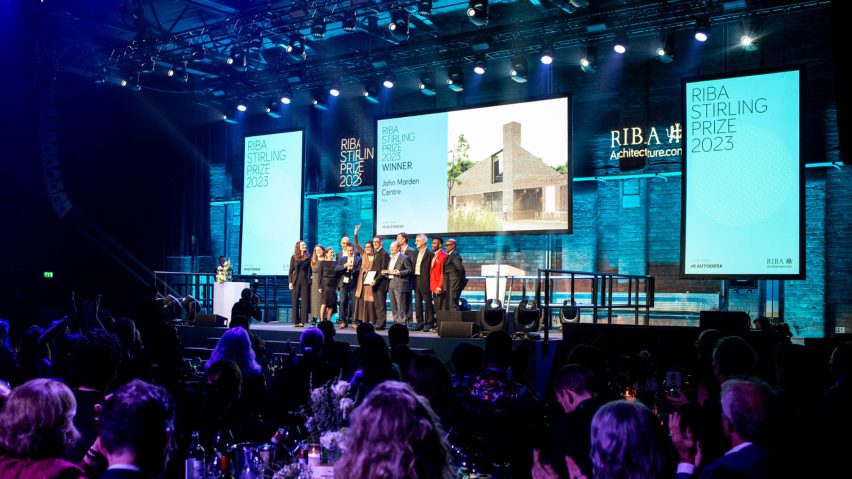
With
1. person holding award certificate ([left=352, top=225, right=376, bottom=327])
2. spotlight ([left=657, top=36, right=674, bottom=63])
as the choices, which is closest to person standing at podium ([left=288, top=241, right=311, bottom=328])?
person holding award certificate ([left=352, top=225, right=376, bottom=327])

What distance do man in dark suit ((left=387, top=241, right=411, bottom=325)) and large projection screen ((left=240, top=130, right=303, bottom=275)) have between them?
A: 3.70 metres

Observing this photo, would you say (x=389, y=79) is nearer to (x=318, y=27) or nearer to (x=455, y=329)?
(x=318, y=27)

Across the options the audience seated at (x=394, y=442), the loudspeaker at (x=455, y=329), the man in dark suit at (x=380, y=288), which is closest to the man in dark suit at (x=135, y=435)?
the audience seated at (x=394, y=442)

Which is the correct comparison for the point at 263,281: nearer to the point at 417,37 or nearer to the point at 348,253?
the point at 348,253

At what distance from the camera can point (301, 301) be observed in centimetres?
1302

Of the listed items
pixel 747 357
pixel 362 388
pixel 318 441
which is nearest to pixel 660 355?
pixel 747 357

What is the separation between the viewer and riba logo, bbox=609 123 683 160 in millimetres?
13164

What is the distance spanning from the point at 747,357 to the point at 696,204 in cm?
716

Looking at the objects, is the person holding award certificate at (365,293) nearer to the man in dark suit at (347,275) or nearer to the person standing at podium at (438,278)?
the man in dark suit at (347,275)

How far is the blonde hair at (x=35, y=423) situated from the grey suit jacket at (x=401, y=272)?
936cm

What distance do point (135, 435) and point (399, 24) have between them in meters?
10.3

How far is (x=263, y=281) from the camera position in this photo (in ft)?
53.5

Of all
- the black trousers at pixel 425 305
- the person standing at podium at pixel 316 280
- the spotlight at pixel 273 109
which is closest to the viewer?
the black trousers at pixel 425 305

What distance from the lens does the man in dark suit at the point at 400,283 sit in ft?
38.7
